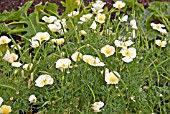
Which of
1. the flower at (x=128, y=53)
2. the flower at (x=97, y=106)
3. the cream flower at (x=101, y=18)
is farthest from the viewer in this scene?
the cream flower at (x=101, y=18)

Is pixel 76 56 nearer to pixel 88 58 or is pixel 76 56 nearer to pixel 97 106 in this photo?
pixel 88 58

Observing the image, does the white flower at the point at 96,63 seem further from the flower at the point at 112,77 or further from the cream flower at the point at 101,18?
the cream flower at the point at 101,18

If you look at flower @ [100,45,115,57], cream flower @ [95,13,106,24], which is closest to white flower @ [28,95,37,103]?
flower @ [100,45,115,57]

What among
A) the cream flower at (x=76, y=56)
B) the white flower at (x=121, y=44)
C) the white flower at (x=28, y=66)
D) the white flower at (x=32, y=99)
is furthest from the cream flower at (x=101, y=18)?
the white flower at (x=32, y=99)

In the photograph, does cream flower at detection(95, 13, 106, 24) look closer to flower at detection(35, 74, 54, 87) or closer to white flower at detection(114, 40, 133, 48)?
white flower at detection(114, 40, 133, 48)

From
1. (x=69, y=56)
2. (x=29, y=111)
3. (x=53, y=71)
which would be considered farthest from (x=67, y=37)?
(x=29, y=111)

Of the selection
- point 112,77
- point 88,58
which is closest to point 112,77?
point 112,77
